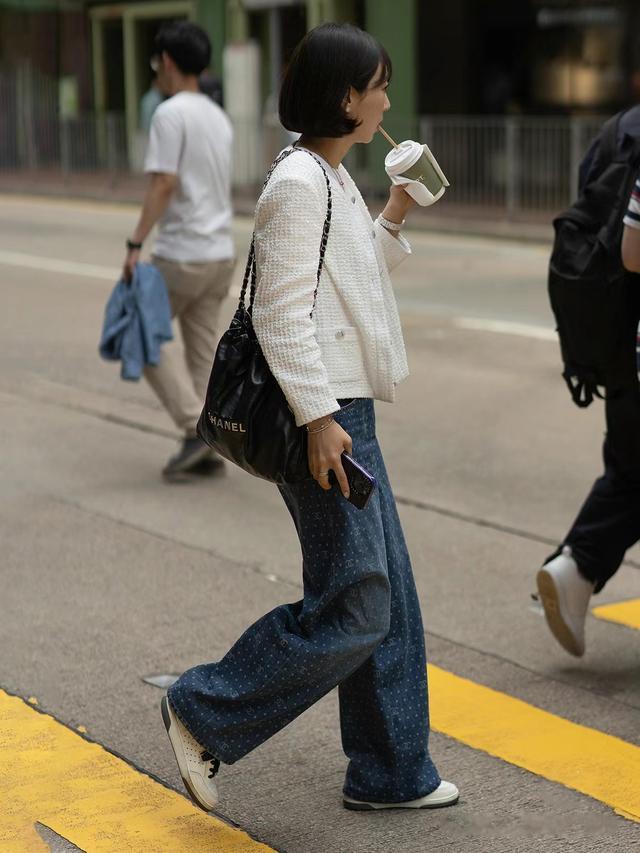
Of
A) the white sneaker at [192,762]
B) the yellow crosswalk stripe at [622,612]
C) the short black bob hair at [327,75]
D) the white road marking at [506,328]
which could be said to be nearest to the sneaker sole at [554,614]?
the yellow crosswalk stripe at [622,612]

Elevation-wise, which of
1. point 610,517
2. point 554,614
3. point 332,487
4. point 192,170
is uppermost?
point 192,170

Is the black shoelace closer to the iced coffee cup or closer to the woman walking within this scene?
the woman walking

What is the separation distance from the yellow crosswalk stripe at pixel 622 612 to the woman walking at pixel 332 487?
166cm

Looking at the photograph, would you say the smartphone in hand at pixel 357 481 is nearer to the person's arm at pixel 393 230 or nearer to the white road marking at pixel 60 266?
the person's arm at pixel 393 230

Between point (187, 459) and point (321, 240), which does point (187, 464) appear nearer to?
point (187, 459)

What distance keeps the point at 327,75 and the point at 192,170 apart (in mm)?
3596

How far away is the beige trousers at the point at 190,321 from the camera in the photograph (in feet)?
22.4

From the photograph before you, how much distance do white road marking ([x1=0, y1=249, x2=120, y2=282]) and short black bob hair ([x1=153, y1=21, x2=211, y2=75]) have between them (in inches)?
290

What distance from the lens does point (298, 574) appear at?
18.0 feet

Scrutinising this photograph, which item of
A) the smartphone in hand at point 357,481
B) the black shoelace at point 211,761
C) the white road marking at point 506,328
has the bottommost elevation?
the white road marking at point 506,328

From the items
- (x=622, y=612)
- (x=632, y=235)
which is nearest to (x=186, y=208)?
(x=622, y=612)

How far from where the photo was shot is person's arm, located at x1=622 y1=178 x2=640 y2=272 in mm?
3934

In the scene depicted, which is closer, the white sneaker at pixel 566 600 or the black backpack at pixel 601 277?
the black backpack at pixel 601 277

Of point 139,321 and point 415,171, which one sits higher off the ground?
point 415,171
